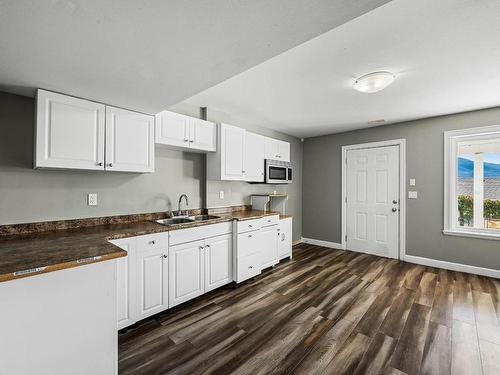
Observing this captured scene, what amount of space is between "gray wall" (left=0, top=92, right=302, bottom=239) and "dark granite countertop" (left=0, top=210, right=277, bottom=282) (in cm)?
24

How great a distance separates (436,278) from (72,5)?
4.60 metres

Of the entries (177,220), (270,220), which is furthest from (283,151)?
(177,220)

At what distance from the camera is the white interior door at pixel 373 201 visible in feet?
13.3

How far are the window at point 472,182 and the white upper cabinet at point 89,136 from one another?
14.4ft

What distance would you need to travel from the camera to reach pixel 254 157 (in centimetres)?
364

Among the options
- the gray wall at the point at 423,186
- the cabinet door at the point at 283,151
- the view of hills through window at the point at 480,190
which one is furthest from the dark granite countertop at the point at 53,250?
the view of hills through window at the point at 480,190

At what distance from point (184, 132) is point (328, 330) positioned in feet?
8.51

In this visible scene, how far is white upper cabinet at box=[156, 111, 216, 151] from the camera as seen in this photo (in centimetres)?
256

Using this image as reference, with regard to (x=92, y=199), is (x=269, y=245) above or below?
below

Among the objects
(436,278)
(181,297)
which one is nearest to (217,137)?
(181,297)

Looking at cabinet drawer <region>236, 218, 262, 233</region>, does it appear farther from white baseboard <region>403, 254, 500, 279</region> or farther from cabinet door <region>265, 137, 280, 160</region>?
white baseboard <region>403, 254, 500, 279</region>

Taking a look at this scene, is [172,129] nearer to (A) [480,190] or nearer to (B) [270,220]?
(B) [270,220]

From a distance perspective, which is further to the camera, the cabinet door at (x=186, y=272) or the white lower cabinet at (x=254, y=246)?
the white lower cabinet at (x=254, y=246)

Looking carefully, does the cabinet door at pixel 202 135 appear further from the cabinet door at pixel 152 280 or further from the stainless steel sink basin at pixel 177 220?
the cabinet door at pixel 152 280
